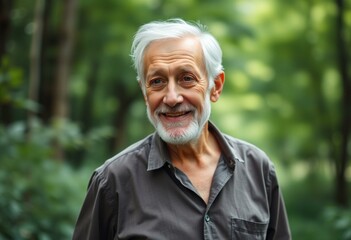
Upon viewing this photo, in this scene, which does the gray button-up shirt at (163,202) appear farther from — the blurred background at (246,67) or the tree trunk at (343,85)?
the tree trunk at (343,85)

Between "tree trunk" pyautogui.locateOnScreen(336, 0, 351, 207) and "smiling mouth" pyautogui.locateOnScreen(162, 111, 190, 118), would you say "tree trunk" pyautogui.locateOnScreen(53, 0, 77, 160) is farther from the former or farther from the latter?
"smiling mouth" pyautogui.locateOnScreen(162, 111, 190, 118)

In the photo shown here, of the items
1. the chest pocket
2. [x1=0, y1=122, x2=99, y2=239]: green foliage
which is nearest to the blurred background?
[x1=0, y1=122, x2=99, y2=239]: green foliage

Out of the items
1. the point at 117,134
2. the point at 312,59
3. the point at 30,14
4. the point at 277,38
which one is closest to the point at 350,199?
the point at 312,59

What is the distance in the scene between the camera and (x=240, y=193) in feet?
8.05

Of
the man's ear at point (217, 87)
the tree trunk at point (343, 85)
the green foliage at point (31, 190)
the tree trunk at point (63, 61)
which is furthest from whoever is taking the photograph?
the tree trunk at point (343, 85)

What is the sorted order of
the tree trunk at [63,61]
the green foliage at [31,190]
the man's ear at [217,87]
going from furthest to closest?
1. the tree trunk at [63,61]
2. the green foliage at [31,190]
3. the man's ear at [217,87]

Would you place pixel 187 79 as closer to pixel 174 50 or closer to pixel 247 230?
pixel 174 50

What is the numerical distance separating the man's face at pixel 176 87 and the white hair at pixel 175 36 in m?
0.02

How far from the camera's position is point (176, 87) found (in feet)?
7.77

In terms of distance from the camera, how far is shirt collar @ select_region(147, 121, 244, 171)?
238 cm

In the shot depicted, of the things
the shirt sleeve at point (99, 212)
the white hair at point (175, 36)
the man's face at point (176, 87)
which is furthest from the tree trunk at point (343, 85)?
the shirt sleeve at point (99, 212)

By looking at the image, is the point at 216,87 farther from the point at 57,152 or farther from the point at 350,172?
the point at 350,172

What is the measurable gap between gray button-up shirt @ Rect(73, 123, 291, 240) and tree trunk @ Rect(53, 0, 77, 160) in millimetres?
6125

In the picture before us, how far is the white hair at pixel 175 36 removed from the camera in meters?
2.38
